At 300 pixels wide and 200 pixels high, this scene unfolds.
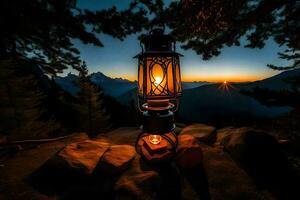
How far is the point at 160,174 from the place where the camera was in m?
3.01

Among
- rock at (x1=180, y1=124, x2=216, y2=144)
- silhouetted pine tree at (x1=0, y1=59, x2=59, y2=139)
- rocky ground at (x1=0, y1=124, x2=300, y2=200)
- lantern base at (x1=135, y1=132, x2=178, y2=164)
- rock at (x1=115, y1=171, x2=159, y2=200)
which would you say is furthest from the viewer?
silhouetted pine tree at (x1=0, y1=59, x2=59, y2=139)

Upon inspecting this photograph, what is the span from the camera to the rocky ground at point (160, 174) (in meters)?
2.59

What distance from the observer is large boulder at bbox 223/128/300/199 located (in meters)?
2.65

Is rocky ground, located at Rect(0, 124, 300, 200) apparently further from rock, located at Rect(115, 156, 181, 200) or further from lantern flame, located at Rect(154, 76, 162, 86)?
lantern flame, located at Rect(154, 76, 162, 86)

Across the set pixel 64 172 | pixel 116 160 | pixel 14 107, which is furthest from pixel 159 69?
pixel 14 107

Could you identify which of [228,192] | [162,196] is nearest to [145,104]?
[162,196]

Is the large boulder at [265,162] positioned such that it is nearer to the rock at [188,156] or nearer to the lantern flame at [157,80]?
the rock at [188,156]

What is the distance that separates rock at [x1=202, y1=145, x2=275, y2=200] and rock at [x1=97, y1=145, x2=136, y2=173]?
4.70 feet

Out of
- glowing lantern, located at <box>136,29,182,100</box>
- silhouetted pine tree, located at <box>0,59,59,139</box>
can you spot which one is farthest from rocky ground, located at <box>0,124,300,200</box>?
silhouetted pine tree, located at <box>0,59,59,139</box>

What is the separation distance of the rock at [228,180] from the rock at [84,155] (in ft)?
6.61

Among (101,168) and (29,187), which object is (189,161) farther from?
(29,187)

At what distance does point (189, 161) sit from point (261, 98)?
1.75 metres

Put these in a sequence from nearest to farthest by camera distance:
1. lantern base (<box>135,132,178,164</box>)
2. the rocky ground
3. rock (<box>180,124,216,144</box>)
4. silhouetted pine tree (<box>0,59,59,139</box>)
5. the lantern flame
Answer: the rocky ground, the lantern flame, lantern base (<box>135,132,178,164</box>), rock (<box>180,124,216,144</box>), silhouetted pine tree (<box>0,59,59,139</box>)

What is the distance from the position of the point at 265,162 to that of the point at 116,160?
2.63m
